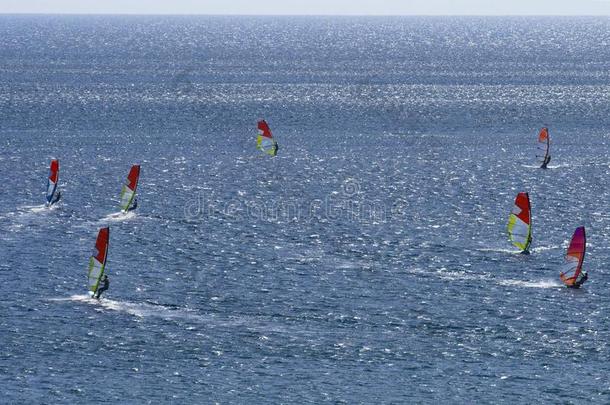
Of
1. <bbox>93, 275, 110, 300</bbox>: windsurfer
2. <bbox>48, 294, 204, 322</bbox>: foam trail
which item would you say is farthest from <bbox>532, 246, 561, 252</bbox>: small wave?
<bbox>93, 275, 110, 300</bbox>: windsurfer

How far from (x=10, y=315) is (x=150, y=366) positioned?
1150 centimetres

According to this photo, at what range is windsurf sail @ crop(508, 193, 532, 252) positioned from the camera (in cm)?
8144

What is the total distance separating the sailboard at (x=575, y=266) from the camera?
72.8 meters

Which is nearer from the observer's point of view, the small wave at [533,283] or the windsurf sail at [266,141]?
the small wave at [533,283]

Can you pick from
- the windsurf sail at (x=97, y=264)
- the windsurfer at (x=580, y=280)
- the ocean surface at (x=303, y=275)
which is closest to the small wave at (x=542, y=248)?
the ocean surface at (x=303, y=275)

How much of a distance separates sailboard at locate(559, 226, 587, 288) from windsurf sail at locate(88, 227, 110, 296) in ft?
85.9

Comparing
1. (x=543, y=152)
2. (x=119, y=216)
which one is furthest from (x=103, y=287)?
(x=543, y=152)

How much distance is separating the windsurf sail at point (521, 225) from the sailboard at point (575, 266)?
296 inches

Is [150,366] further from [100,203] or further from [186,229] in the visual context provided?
[100,203]

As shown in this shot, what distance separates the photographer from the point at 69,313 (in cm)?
6719

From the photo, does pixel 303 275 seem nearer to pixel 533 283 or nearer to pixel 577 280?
pixel 533 283

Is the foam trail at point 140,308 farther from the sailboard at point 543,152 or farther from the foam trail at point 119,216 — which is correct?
the sailboard at point 543,152

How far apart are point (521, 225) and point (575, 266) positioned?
9.92 metres

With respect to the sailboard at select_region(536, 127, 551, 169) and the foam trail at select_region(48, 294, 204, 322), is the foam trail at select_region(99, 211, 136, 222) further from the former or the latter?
the sailboard at select_region(536, 127, 551, 169)
